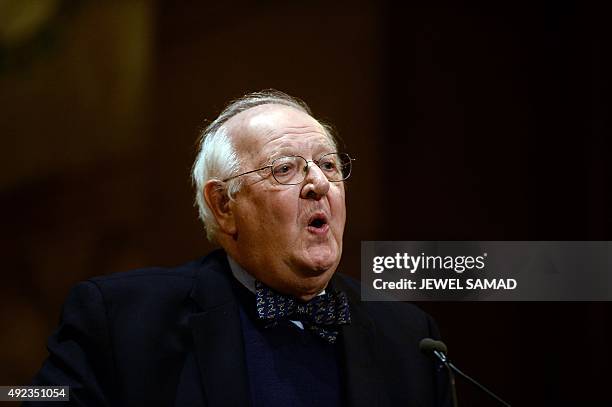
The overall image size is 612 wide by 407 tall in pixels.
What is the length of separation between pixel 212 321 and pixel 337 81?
1.22 meters

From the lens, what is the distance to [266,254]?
2256mm

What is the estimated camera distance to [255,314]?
228cm

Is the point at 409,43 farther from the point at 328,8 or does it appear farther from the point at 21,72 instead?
the point at 21,72

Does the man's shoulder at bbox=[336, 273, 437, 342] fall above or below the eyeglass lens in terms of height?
below

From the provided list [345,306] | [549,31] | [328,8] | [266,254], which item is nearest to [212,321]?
[266,254]

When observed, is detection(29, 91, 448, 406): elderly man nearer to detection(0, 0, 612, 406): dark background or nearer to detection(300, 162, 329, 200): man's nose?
detection(300, 162, 329, 200): man's nose

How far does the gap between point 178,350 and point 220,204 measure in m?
0.50

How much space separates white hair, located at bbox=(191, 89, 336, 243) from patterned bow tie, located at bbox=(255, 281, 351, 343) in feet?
0.99

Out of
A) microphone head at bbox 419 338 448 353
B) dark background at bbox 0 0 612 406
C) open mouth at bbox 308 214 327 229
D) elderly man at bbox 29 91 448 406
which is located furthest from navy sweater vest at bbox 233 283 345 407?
dark background at bbox 0 0 612 406

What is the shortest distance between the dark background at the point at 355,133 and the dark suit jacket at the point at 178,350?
0.60 m

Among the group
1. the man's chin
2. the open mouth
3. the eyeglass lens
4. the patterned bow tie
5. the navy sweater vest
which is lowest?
the navy sweater vest

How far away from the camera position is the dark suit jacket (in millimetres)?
2020

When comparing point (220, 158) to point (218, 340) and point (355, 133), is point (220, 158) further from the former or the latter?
point (355, 133)

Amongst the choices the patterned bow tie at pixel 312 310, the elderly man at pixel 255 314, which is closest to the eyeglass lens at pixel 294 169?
the elderly man at pixel 255 314
